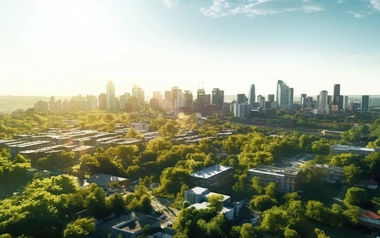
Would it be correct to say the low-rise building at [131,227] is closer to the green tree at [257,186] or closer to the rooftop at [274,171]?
the green tree at [257,186]

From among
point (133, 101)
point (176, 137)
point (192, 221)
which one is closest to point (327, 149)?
point (176, 137)

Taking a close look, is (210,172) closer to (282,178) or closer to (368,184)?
(282,178)

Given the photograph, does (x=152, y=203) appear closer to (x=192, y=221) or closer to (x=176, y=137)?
(x=192, y=221)

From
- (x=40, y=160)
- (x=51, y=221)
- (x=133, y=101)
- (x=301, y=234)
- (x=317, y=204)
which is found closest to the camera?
(x=51, y=221)

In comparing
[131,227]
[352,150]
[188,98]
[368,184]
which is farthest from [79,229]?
[188,98]

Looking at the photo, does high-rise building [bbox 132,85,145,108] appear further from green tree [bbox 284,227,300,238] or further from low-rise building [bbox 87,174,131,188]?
green tree [bbox 284,227,300,238]
